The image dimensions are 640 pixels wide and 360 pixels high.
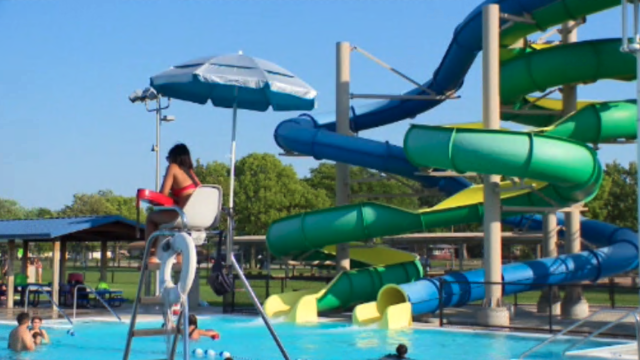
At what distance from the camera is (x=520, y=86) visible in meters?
21.8

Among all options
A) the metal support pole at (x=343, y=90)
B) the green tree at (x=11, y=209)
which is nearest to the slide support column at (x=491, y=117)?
the metal support pole at (x=343, y=90)

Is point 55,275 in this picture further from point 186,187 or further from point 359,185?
point 359,185

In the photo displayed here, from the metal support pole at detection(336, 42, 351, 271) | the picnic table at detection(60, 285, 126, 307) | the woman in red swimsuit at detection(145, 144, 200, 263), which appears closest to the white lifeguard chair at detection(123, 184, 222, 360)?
the woman in red swimsuit at detection(145, 144, 200, 263)

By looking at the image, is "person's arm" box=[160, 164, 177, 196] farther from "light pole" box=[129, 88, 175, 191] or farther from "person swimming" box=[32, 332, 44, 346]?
"light pole" box=[129, 88, 175, 191]

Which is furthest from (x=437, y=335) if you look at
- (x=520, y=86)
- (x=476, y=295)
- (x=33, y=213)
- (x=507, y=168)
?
(x=33, y=213)

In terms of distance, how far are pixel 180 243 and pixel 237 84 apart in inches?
128

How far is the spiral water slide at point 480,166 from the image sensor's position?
18.3 m

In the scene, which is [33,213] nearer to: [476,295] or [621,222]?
[621,222]

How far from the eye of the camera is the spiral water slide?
18.3 meters

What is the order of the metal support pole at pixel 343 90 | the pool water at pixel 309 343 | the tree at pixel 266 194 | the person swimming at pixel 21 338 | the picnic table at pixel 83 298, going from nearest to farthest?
the person swimming at pixel 21 338 → the pool water at pixel 309 343 → the metal support pole at pixel 343 90 → the picnic table at pixel 83 298 → the tree at pixel 266 194

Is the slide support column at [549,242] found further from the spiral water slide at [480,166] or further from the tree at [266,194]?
the tree at [266,194]

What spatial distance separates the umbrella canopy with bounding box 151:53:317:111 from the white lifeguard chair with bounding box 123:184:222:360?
108 inches

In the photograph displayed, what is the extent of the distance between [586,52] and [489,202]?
4254mm

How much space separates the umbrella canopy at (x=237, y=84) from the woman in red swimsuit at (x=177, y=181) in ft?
7.76
